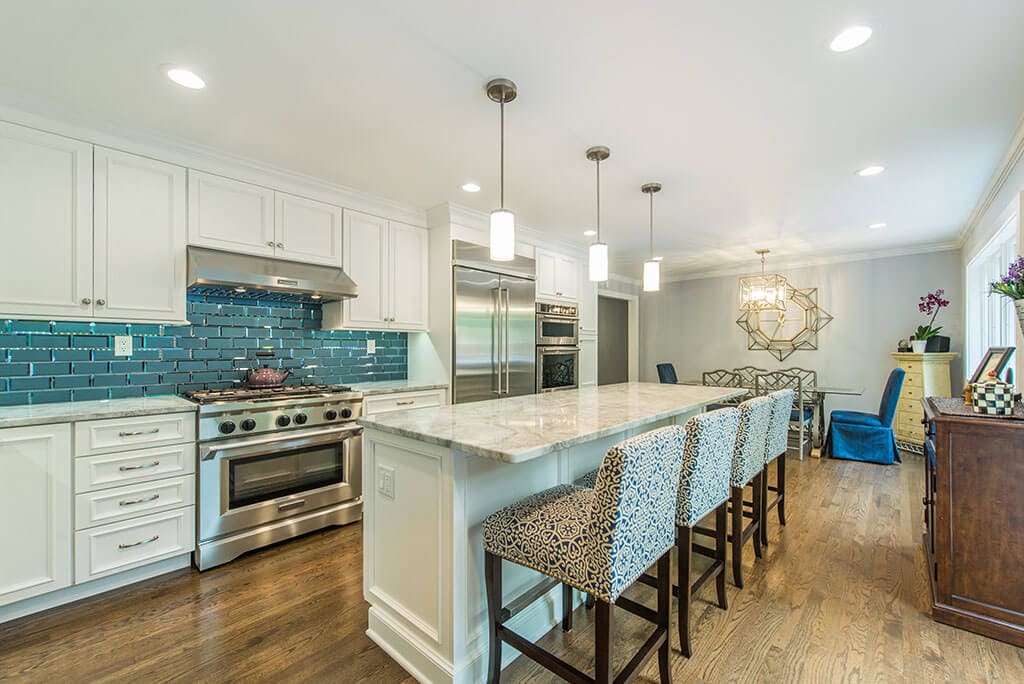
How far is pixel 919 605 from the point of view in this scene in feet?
7.05

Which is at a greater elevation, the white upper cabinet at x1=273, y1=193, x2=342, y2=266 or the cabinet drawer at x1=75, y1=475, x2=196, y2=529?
the white upper cabinet at x1=273, y1=193, x2=342, y2=266

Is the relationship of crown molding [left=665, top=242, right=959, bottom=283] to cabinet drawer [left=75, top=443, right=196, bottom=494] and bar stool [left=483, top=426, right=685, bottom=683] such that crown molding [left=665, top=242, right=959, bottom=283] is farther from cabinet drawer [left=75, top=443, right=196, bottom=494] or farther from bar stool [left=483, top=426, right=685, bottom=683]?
cabinet drawer [left=75, top=443, right=196, bottom=494]

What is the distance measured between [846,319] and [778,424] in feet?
13.0

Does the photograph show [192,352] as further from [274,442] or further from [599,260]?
[599,260]

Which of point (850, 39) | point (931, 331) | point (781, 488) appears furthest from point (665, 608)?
point (931, 331)

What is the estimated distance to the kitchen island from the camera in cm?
154

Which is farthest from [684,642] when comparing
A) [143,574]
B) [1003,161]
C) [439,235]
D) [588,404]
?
[1003,161]

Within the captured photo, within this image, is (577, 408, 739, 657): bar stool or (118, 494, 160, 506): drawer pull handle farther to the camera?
(118, 494, 160, 506): drawer pull handle

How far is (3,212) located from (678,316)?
23.3 feet

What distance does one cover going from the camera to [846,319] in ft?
18.6

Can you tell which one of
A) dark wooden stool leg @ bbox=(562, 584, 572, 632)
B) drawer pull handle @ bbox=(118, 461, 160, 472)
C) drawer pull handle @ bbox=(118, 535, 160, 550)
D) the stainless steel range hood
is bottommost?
dark wooden stool leg @ bbox=(562, 584, 572, 632)

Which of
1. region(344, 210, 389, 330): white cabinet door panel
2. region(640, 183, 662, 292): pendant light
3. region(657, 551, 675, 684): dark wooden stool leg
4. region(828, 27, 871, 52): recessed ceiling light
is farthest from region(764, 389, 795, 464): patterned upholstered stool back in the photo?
region(344, 210, 389, 330): white cabinet door panel

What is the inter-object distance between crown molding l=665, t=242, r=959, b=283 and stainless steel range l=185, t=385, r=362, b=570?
5.57 metres

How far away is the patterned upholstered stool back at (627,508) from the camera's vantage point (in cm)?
129
